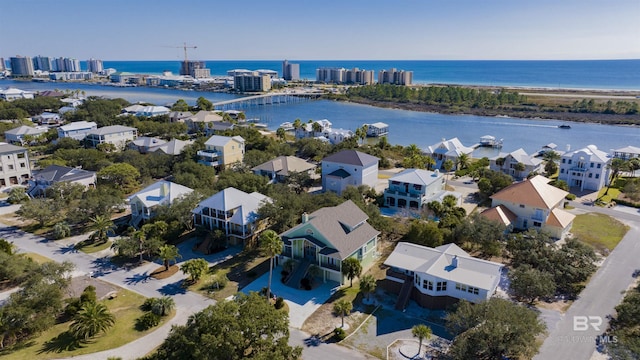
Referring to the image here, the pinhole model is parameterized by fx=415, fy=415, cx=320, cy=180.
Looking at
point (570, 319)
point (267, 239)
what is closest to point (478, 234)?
point (570, 319)

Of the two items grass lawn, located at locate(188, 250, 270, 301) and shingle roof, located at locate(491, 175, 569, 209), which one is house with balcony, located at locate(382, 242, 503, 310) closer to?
grass lawn, located at locate(188, 250, 270, 301)

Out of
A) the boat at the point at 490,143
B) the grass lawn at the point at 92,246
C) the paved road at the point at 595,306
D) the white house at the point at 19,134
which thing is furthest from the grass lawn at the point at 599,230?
the white house at the point at 19,134

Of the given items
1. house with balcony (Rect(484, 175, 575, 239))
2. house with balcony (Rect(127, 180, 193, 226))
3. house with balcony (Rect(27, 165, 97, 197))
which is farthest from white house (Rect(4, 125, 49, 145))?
house with balcony (Rect(484, 175, 575, 239))

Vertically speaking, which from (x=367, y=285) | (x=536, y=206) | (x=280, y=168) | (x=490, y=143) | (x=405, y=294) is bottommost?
(x=405, y=294)

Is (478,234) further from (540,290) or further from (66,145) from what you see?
(66,145)

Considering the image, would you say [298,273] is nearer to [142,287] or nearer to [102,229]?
[142,287]

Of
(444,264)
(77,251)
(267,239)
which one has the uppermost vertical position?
(267,239)

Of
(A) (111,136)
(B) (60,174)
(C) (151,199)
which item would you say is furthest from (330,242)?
(A) (111,136)
